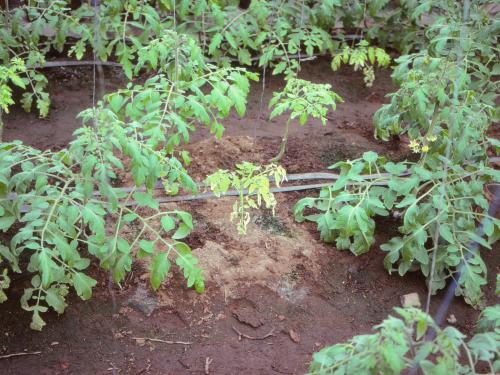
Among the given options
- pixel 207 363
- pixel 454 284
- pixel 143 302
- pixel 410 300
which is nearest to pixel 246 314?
pixel 207 363

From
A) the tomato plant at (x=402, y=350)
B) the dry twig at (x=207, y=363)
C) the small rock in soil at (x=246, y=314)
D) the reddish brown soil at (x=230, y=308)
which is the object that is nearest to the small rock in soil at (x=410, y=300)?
the reddish brown soil at (x=230, y=308)

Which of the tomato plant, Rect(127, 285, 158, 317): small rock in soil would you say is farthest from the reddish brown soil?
the tomato plant

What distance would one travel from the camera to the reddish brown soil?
3490 millimetres

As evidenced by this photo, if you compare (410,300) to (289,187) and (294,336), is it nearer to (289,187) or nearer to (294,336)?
(294,336)

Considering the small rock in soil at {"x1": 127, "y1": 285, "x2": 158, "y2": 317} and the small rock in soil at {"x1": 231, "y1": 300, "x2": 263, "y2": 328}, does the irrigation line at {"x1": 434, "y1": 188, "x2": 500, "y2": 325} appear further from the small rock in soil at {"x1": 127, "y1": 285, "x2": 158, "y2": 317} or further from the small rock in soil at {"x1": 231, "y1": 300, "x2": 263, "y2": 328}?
the small rock in soil at {"x1": 127, "y1": 285, "x2": 158, "y2": 317}

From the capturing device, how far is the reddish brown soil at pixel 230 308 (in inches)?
137

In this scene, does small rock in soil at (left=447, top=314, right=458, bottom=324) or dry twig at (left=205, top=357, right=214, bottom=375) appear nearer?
dry twig at (left=205, top=357, right=214, bottom=375)

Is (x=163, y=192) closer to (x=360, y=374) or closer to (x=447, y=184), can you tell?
(x=447, y=184)

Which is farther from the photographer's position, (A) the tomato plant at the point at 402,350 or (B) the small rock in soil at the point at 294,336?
(B) the small rock in soil at the point at 294,336

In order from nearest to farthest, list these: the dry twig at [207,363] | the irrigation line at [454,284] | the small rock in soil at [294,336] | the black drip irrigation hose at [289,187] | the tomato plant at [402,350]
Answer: the tomato plant at [402,350] < the dry twig at [207,363] < the small rock in soil at [294,336] < the irrigation line at [454,284] < the black drip irrigation hose at [289,187]

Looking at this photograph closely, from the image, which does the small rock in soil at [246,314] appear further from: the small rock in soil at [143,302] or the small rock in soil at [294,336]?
the small rock in soil at [143,302]

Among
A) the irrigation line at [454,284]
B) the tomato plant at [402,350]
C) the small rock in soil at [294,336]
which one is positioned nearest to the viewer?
the tomato plant at [402,350]

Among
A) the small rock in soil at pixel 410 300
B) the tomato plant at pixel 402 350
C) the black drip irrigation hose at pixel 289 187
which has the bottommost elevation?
the small rock in soil at pixel 410 300

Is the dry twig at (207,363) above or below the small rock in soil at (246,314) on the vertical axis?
below
